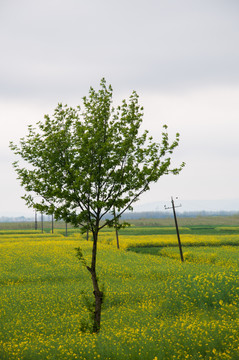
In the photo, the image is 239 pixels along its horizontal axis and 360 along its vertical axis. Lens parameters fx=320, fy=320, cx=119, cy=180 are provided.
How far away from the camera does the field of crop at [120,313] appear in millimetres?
10688

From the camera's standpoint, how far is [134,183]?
45.3 ft

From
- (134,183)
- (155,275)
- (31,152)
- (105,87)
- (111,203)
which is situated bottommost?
(155,275)

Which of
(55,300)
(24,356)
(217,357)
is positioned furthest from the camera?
(55,300)

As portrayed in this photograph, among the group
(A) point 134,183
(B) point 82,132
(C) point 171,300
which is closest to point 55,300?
(C) point 171,300

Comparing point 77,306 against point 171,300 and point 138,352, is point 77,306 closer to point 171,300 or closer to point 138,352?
point 171,300

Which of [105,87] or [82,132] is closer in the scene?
[82,132]

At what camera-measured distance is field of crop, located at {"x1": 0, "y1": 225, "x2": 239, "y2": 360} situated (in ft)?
35.1

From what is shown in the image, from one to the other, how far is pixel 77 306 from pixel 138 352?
8.81 m

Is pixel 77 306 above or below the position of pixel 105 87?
below

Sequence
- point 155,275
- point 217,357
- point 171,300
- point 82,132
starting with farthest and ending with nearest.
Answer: point 155,275
point 171,300
point 82,132
point 217,357

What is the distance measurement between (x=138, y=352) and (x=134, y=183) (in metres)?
6.43

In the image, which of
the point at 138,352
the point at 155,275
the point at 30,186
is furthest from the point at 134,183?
the point at 155,275

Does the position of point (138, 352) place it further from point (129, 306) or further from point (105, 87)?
point (105, 87)

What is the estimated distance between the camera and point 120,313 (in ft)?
54.7
